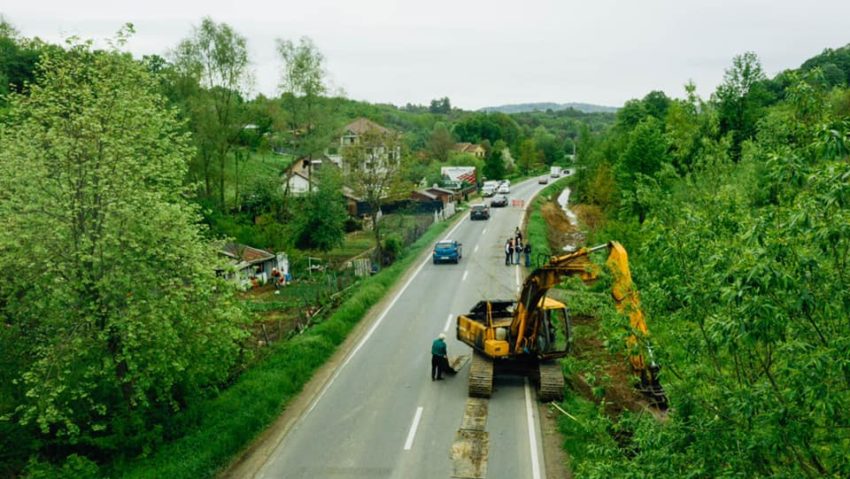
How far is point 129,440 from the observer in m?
14.7

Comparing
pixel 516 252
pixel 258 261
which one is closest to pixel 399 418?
pixel 516 252

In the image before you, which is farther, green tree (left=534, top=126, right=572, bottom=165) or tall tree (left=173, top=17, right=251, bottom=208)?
green tree (left=534, top=126, right=572, bottom=165)

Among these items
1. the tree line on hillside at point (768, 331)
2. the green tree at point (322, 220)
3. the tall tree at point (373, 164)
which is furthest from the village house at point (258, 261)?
the tree line on hillside at point (768, 331)

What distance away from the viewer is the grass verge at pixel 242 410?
14.3 meters

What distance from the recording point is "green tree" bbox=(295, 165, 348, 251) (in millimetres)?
42781

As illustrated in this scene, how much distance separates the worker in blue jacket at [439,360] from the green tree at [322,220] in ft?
79.6

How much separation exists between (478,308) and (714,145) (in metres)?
14.9

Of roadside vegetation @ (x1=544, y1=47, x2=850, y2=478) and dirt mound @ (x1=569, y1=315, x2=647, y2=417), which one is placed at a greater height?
roadside vegetation @ (x1=544, y1=47, x2=850, y2=478)

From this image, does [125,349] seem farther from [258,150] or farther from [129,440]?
[258,150]

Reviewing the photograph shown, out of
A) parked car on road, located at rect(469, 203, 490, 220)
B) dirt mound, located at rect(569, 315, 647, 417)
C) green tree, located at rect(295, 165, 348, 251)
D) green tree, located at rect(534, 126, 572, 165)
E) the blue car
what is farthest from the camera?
green tree, located at rect(534, 126, 572, 165)

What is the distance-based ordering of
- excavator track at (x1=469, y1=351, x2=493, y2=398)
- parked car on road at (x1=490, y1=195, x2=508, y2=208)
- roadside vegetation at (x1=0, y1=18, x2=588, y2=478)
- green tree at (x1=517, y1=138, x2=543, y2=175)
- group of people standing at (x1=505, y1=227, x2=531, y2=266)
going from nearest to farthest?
roadside vegetation at (x1=0, y1=18, x2=588, y2=478) < excavator track at (x1=469, y1=351, x2=493, y2=398) < group of people standing at (x1=505, y1=227, x2=531, y2=266) < parked car on road at (x1=490, y1=195, x2=508, y2=208) < green tree at (x1=517, y1=138, x2=543, y2=175)

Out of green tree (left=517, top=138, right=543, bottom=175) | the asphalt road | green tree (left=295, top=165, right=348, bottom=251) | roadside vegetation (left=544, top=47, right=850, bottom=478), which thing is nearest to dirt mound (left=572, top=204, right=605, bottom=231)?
green tree (left=295, top=165, right=348, bottom=251)

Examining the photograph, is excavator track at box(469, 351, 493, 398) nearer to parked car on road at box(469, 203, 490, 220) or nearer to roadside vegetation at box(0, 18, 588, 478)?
roadside vegetation at box(0, 18, 588, 478)

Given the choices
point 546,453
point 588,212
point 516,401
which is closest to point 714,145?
point 516,401
